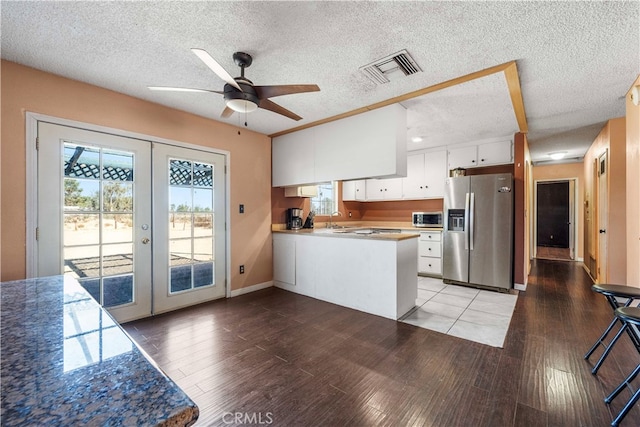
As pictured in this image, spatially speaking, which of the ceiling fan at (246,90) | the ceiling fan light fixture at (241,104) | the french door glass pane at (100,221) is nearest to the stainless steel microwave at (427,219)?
the ceiling fan at (246,90)

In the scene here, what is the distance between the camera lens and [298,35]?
6.52 ft

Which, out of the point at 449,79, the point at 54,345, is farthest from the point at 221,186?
the point at 54,345

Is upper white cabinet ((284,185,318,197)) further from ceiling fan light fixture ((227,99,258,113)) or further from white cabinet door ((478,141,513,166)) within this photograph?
white cabinet door ((478,141,513,166))

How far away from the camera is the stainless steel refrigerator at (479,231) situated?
405 centimetres

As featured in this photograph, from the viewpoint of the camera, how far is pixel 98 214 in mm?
2809

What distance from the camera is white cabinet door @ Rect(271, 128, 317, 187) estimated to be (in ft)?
13.1

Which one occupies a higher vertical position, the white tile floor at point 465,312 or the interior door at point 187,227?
the interior door at point 187,227

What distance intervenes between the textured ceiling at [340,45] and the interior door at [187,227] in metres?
0.75

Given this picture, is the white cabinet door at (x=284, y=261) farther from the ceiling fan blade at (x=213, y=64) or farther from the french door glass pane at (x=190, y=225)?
the ceiling fan blade at (x=213, y=64)

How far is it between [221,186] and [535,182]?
307 inches

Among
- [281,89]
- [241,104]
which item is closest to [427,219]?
[281,89]

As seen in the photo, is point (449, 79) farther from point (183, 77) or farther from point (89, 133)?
point (89, 133)

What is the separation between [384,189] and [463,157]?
1.57 metres

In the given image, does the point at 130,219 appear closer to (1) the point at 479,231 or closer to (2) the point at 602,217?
(1) the point at 479,231
